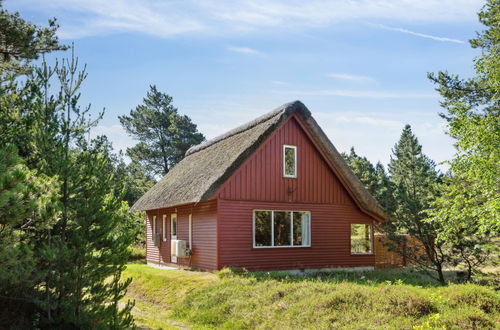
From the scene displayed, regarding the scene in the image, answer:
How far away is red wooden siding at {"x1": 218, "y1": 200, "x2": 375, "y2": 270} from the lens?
1711cm

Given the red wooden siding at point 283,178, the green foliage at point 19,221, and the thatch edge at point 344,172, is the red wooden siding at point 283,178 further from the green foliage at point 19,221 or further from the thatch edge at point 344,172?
the green foliage at point 19,221

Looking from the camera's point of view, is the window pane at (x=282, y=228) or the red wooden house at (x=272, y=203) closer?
the red wooden house at (x=272, y=203)

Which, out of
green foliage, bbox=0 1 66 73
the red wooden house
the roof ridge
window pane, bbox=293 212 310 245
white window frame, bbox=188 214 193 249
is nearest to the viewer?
green foliage, bbox=0 1 66 73

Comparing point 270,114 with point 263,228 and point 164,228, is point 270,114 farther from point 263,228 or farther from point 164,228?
point 164,228

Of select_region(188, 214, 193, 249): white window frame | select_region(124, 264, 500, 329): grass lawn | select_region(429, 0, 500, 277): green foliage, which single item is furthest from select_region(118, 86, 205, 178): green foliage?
select_region(429, 0, 500, 277): green foliage

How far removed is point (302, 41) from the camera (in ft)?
37.6

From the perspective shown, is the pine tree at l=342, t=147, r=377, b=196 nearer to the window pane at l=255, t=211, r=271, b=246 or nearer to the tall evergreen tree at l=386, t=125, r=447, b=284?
the tall evergreen tree at l=386, t=125, r=447, b=284

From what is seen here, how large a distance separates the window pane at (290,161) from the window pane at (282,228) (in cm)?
174

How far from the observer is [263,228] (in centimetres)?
1816

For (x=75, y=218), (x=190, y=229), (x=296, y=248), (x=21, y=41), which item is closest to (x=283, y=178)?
(x=296, y=248)

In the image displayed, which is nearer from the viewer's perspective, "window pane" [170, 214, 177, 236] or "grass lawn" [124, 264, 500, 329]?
"grass lawn" [124, 264, 500, 329]

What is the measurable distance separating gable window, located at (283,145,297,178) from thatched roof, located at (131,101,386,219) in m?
1.13

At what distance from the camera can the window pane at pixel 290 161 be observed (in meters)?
19.0

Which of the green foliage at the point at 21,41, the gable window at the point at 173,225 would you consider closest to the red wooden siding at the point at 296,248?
the gable window at the point at 173,225
